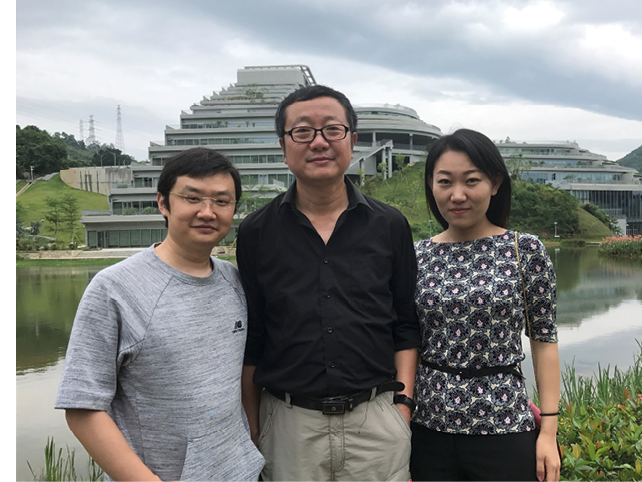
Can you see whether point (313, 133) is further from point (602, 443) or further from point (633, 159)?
point (633, 159)

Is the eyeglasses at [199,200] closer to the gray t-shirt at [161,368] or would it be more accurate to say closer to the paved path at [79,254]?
the gray t-shirt at [161,368]

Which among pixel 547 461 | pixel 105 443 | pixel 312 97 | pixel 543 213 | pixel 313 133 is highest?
pixel 543 213

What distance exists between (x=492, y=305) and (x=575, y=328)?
8329 mm

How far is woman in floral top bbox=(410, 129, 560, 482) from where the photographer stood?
1.70m

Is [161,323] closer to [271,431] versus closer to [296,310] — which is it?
[296,310]

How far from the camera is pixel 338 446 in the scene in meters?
1.71

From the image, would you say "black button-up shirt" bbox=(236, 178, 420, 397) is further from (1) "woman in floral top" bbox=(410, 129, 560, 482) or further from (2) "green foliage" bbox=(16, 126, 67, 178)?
(2) "green foliage" bbox=(16, 126, 67, 178)

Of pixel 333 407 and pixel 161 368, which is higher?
pixel 161 368

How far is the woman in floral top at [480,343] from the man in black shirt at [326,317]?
0.39ft

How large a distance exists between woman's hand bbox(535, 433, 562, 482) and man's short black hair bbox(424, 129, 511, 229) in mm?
888

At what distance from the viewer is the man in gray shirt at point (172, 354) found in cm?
132

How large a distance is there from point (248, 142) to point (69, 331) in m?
31.3

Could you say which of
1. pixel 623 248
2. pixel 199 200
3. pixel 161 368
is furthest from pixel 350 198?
pixel 623 248

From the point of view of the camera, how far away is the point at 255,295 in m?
1.88
